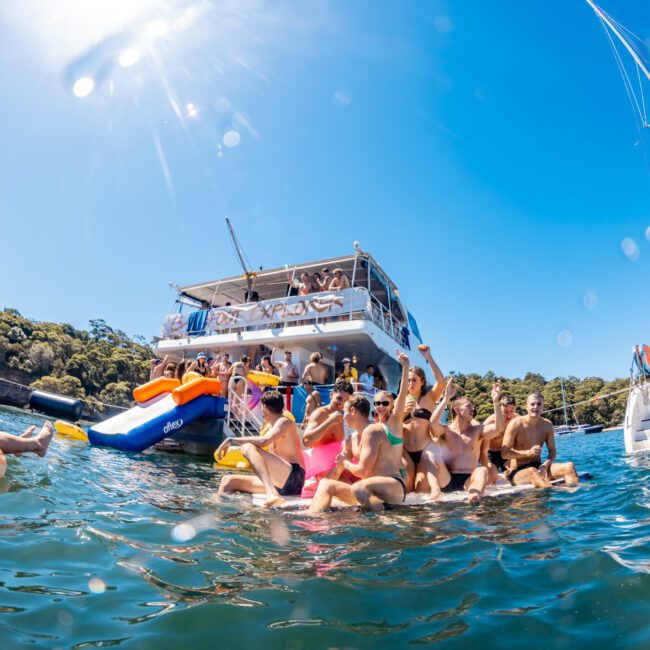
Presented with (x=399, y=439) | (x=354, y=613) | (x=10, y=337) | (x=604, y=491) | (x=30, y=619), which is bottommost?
(x=604, y=491)

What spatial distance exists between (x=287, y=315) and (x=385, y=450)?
898 cm

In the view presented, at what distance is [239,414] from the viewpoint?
36.0ft

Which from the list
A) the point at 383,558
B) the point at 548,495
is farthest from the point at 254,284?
the point at 383,558

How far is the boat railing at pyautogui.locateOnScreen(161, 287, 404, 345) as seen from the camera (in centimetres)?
1270

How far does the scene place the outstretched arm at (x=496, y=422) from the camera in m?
5.95

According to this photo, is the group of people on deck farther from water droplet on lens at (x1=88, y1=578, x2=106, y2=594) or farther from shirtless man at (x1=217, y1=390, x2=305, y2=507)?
water droplet on lens at (x1=88, y1=578, x2=106, y2=594)

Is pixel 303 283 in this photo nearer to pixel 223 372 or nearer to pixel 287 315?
pixel 287 315

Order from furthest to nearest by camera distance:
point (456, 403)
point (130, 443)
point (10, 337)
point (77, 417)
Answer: point (10, 337) < point (77, 417) < point (130, 443) < point (456, 403)

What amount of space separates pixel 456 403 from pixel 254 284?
11.5m

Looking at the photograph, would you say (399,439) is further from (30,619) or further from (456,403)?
(30,619)

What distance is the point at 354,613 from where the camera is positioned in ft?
7.14

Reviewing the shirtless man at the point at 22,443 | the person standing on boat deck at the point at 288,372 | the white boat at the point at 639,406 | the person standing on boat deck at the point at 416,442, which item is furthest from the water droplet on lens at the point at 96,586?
the white boat at the point at 639,406

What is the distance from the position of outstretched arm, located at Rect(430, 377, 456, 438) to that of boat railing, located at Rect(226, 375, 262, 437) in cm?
570

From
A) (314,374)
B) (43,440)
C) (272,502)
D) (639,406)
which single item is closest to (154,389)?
(314,374)
